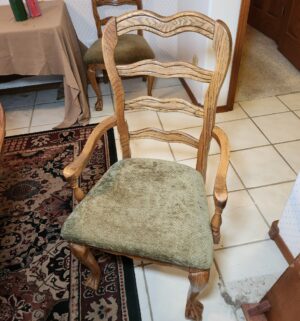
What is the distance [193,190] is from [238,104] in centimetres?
151

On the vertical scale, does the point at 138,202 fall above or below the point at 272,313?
above

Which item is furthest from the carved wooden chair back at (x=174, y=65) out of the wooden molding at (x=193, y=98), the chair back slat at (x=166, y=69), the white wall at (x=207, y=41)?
the wooden molding at (x=193, y=98)

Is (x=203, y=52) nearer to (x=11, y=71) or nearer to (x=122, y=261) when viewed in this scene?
(x=11, y=71)

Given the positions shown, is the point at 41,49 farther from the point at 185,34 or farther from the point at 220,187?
the point at 220,187

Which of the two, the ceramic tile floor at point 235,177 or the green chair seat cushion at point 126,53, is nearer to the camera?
the ceramic tile floor at point 235,177

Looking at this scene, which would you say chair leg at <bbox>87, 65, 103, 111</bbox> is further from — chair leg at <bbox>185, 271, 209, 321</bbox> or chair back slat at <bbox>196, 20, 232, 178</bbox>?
chair leg at <bbox>185, 271, 209, 321</bbox>

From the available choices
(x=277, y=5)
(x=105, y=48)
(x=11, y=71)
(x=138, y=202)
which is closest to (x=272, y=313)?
(x=138, y=202)

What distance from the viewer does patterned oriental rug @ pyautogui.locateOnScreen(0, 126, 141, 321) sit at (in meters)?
1.19

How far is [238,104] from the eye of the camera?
2.34 metres

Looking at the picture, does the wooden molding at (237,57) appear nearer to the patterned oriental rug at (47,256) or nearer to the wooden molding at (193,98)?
the wooden molding at (193,98)

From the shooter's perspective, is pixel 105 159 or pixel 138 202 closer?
pixel 138 202

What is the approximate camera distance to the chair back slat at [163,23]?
0.93 meters

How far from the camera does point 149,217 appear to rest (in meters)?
0.98

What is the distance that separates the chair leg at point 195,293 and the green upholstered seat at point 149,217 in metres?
0.05
